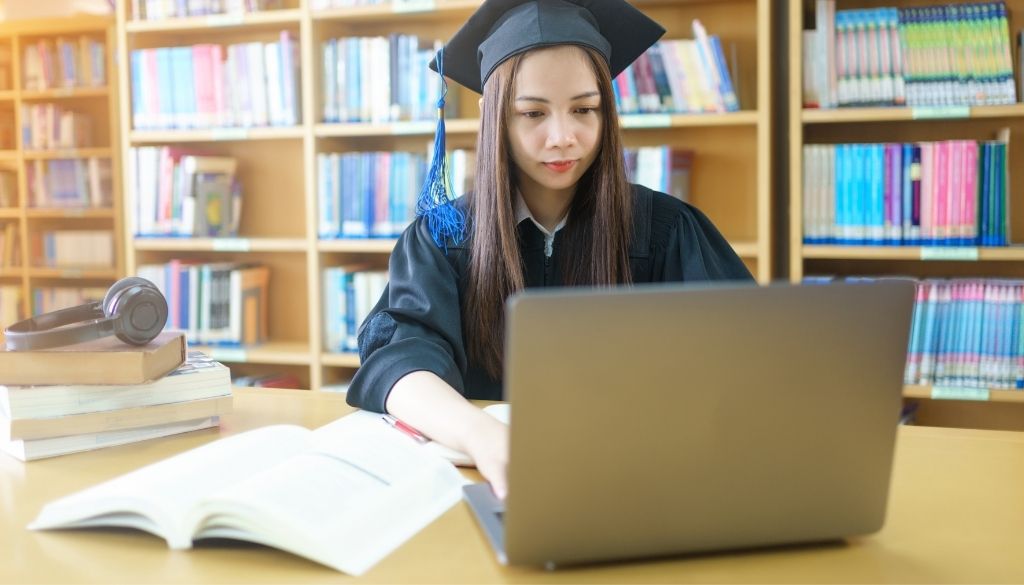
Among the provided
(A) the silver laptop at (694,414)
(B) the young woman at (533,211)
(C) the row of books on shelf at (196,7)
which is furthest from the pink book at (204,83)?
(A) the silver laptop at (694,414)

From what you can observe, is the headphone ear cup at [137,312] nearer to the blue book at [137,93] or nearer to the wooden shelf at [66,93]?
the blue book at [137,93]

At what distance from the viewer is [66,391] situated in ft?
3.61

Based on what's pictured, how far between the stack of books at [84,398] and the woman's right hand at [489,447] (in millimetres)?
414

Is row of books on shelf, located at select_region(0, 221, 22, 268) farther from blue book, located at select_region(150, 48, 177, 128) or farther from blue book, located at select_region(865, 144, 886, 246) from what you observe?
blue book, located at select_region(865, 144, 886, 246)

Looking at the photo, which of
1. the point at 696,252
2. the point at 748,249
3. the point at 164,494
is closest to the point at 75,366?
the point at 164,494

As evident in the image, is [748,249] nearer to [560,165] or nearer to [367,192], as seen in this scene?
[367,192]

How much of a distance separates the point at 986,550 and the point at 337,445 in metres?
0.59

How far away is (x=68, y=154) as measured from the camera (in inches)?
151

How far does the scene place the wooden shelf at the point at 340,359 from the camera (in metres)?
3.04

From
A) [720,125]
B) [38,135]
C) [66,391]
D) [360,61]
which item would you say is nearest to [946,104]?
[720,125]

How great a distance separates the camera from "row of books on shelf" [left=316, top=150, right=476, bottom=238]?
302cm

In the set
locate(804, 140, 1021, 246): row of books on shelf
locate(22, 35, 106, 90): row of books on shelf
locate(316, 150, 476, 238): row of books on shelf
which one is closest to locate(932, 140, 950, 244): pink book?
locate(804, 140, 1021, 246): row of books on shelf

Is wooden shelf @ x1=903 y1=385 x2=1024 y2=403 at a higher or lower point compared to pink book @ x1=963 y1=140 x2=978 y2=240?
lower

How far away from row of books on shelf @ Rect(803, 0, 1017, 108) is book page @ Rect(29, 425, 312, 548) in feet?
7.06
